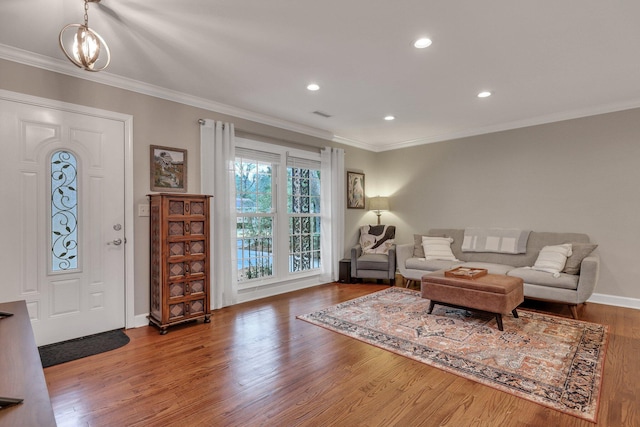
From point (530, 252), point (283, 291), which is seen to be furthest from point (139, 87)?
point (530, 252)

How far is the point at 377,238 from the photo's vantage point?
5758 mm

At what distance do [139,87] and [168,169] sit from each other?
0.88 m

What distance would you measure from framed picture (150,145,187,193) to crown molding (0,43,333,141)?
60cm

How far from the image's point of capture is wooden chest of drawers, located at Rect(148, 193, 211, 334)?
323cm

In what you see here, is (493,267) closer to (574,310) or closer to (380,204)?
(574,310)

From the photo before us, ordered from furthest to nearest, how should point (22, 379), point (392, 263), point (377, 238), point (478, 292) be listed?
point (377, 238), point (392, 263), point (478, 292), point (22, 379)

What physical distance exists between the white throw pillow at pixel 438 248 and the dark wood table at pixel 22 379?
15.2ft

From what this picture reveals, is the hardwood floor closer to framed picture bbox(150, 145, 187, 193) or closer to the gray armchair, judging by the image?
framed picture bbox(150, 145, 187, 193)

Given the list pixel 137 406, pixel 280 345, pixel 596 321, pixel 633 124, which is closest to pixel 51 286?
pixel 137 406

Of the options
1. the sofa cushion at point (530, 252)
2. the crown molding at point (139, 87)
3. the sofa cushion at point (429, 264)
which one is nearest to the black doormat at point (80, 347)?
the crown molding at point (139, 87)

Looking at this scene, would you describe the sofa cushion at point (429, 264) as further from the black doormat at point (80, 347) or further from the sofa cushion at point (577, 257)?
the black doormat at point (80, 347)

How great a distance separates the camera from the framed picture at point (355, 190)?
5.89 meters

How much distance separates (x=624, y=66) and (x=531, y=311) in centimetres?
268

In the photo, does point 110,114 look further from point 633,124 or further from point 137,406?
point 633,124
